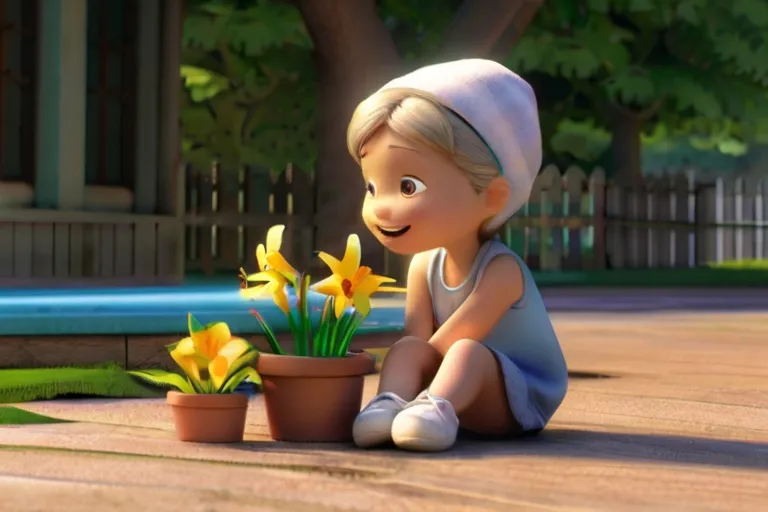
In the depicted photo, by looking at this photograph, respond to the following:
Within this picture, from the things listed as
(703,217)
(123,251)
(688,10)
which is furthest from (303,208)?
(703,217)

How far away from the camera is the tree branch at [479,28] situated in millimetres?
12773

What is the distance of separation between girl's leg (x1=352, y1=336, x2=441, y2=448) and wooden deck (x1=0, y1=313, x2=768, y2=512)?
7 cm

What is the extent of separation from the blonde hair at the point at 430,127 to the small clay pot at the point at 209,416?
909 millimetres

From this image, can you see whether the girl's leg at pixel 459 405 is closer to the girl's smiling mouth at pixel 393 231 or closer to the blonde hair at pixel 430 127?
the girl's smiling mouth at pixel 393 231

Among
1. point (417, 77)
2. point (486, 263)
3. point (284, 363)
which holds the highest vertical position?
point (417, 77)

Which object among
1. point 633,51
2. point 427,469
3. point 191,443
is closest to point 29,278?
point 191,443

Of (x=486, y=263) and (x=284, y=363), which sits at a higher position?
(x=486, y=263)

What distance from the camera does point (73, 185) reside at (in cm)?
991

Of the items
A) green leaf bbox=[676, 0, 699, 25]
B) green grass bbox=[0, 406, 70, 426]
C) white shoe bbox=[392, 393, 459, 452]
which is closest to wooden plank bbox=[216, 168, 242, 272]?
green leaf bbox=[676, 0, 699, 25]

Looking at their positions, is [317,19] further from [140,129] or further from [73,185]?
[73,185]

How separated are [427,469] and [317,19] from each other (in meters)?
9.92

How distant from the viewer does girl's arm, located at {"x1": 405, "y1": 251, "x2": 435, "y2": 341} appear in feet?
15.0

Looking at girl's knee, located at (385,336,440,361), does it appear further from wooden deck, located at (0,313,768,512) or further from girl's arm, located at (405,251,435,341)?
wooden deck, located at (0,313,768,512)

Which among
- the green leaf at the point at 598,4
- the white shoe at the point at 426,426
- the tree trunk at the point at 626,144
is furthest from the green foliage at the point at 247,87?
the white shoe at the point at 426,426
